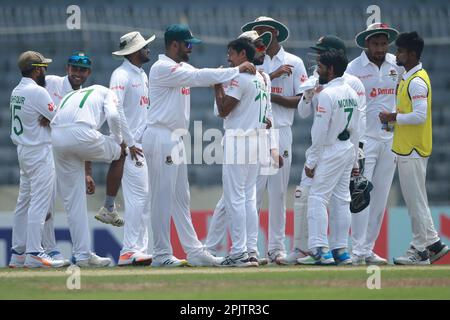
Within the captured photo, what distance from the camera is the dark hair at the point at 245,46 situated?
36.9ft

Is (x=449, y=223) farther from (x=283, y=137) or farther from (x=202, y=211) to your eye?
(x=283, y=137)

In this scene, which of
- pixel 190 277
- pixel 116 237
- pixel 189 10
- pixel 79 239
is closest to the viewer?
pixel 190 277

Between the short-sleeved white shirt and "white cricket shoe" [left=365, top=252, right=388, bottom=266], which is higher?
the short-sleeved white shirt

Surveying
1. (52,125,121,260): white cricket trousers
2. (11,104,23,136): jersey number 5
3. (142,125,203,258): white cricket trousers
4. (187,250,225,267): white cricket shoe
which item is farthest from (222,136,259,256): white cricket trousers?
(11,104,23,136): jersey number 5

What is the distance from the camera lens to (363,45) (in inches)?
495

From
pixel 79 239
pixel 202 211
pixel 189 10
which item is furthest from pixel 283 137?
pixel 189 10

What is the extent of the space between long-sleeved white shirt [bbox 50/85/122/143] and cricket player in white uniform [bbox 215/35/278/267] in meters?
0.92

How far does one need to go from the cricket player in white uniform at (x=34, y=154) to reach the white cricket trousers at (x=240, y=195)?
1.59m

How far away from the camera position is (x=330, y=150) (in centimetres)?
1136

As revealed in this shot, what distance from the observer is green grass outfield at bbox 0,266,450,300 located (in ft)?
30.0

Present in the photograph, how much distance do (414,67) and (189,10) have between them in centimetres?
815

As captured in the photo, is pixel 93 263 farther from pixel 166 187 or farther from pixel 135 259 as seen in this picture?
pixel 166 187

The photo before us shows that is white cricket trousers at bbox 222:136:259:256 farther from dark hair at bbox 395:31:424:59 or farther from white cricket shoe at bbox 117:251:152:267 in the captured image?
dark hair at bbox 395:31:424:59

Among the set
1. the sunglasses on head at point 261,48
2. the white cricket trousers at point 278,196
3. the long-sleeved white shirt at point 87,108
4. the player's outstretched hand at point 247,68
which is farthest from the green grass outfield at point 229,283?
the sunglasses on head at point 261,48
